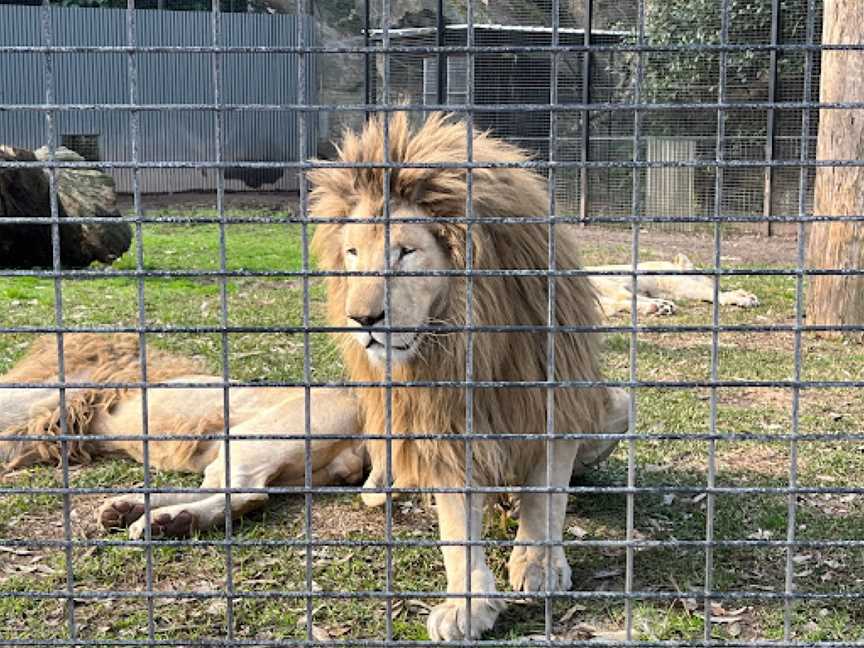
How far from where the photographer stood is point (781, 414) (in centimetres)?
607

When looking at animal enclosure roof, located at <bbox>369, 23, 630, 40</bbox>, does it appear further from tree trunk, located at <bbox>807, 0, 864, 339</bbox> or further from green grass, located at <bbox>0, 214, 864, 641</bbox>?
green grass, located at <bbox>0, 214, 864, 641</bbox>

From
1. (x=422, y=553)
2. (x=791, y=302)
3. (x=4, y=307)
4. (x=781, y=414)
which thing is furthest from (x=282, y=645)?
(x=791, y=302)

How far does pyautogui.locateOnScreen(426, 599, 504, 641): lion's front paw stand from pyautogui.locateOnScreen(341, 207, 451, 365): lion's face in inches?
29.2

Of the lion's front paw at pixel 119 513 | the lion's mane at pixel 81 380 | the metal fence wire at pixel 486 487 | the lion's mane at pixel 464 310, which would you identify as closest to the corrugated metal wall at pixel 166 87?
the metal fence wire at pixel 486 487

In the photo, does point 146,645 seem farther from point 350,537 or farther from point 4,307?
point 4,307

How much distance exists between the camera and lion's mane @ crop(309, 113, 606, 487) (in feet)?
11.7

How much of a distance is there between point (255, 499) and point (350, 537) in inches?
15.3

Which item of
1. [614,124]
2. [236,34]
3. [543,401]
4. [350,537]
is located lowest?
[350,537]

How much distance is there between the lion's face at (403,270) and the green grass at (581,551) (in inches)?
29.9

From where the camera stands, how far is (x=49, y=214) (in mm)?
10258

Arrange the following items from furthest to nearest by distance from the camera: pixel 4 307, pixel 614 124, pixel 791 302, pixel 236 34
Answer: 1. pixel 236 34
2. pixel 614 124
3. pixel 791 302
4. pixel 4 307

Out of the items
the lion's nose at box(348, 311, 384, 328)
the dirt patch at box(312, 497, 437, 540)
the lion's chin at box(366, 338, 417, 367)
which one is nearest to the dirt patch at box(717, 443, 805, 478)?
the dirt patch at box(312, 497, 437, 540)

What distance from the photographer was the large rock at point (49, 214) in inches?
395

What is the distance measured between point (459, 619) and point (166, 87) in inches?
691
